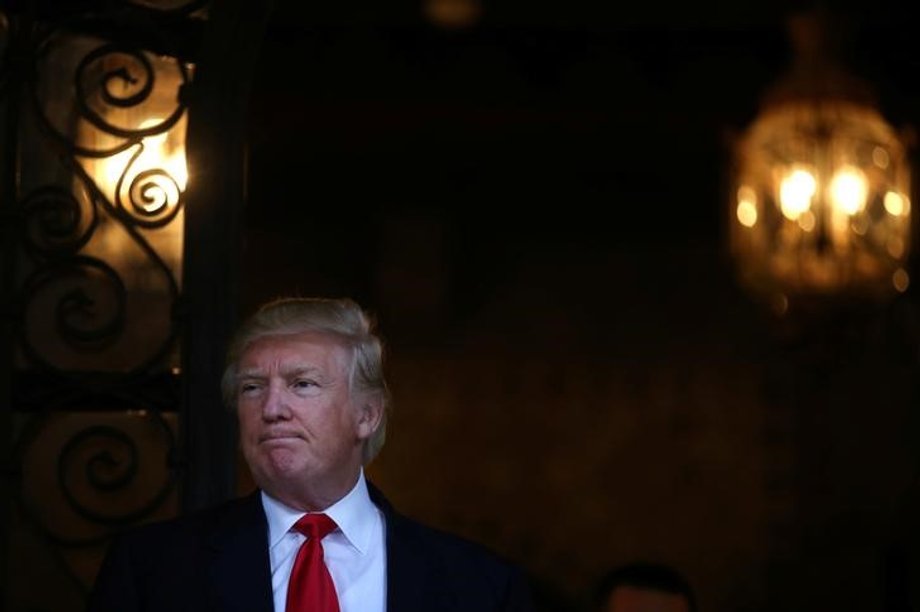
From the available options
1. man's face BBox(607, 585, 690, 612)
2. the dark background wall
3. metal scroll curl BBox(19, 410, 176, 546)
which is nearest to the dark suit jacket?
man's face BBox(607, 585, 690, 612)

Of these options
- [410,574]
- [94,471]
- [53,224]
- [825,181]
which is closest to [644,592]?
[410,574]

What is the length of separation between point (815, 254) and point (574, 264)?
2850mm

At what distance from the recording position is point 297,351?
108 inches

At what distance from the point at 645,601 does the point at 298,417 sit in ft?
2.68

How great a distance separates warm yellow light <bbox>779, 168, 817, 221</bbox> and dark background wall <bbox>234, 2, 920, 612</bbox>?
96.4 inches

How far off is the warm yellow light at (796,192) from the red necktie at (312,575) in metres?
3.32

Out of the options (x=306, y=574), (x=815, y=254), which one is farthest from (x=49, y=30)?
(x=815, y=254)

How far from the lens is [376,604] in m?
2.79

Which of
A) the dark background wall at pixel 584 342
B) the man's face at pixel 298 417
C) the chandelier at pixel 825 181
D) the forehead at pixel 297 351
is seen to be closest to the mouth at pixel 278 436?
the man's face at pixel 298 417

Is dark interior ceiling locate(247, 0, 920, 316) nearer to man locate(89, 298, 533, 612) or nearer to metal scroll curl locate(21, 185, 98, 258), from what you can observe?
metal scroll curl locate(21, 185, 98, 258)

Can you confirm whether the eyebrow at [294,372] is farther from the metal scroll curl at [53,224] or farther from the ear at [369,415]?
the metal scroll curl at [53,224]

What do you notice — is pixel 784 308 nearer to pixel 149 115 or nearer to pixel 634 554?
pixel 634 554

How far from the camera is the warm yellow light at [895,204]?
579cm

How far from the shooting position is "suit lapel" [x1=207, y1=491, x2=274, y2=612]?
2701 mm
